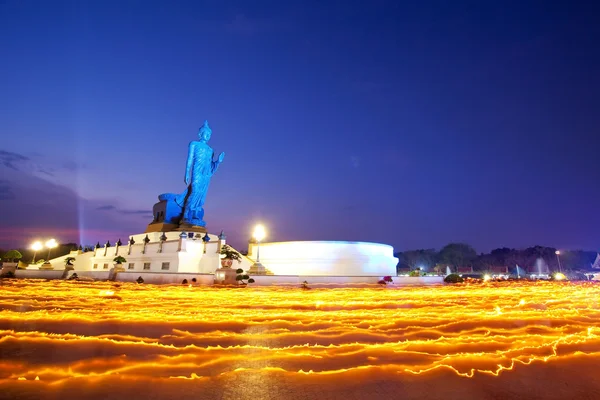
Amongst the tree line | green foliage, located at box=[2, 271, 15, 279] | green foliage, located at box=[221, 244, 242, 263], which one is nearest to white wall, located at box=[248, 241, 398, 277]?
green foliage, located at box=[221, 244, 242, 263]

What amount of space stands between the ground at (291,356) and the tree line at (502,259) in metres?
69.9

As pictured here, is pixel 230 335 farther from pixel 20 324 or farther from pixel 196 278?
pixel 196 278

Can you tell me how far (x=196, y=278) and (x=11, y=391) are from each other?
59.0ft

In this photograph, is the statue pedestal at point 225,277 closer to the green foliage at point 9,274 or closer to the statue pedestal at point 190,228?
the statue pedestal at point 190,228

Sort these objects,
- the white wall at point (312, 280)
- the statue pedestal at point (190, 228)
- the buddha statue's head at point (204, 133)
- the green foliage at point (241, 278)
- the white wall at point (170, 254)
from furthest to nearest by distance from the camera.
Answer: the buddha statue's head at point (204, 133) → the statue pedestal at point (190, 228) → the white wall at point (170, 254) → the white wall at point (312, 280) → the green foliage at point (241, 278)

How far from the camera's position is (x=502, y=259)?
73312mm

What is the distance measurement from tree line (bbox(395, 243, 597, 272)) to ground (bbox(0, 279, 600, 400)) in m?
69.9

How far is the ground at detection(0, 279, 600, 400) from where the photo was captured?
381cm

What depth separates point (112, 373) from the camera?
4168mm

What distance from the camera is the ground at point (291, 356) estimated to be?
3811 mm

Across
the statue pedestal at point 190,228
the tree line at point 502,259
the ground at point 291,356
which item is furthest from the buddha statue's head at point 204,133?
the tree line at point 502,259

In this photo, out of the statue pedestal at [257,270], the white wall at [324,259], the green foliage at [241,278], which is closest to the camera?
the green foliage at [241,278]

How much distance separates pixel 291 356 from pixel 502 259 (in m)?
83.3

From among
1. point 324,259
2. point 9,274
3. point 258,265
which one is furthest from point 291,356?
point 9,274
